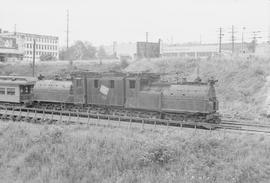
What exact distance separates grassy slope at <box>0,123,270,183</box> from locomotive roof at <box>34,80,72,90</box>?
808 cm

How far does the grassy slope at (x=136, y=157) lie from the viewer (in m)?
16.2

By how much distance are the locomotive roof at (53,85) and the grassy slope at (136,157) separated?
26.5 feet

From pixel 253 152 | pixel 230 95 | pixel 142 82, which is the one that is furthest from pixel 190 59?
pixel 253 152

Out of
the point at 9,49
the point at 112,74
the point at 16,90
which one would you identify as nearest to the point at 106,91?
the point at 112,74

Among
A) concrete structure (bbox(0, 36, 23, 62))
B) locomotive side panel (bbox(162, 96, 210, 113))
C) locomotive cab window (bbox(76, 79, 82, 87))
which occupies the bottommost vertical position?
locomotive side panel (bbox(162, 96, 210, 113))

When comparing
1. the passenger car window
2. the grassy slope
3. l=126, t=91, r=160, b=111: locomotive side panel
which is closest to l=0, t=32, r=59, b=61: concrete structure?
the passenger car window

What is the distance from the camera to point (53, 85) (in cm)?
A: 3009

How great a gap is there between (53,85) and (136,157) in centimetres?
1452

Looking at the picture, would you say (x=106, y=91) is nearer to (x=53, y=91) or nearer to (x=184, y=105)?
(x=53, y=91)

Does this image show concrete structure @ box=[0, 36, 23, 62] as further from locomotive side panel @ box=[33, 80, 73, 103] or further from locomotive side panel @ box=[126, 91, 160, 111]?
locomotive side panel @ box=[126, 91, 160, 111]

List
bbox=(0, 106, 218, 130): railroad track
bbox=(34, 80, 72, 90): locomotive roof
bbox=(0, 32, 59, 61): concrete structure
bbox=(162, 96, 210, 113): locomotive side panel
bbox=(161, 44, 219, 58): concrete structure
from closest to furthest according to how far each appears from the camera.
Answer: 1. bbox=(0, 106, 218, 130): railroad track
2. bbox=(162, 96, 210, 113): locomotive side panel
3. bbox=(34, 80, 72, 90): locomotive roof
4. bbox=(161, 44, 219, 58): concrete structure
5. bbox=(0, 32, 59, 61): concrete structure

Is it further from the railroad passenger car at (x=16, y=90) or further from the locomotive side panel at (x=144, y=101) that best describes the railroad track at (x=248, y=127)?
the railroad passenger car at (x=16, y=90)

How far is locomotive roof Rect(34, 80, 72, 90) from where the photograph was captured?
96.1 feet

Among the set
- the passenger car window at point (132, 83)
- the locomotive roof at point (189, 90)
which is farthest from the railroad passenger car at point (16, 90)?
the locomotive roof at point (189, 90)
